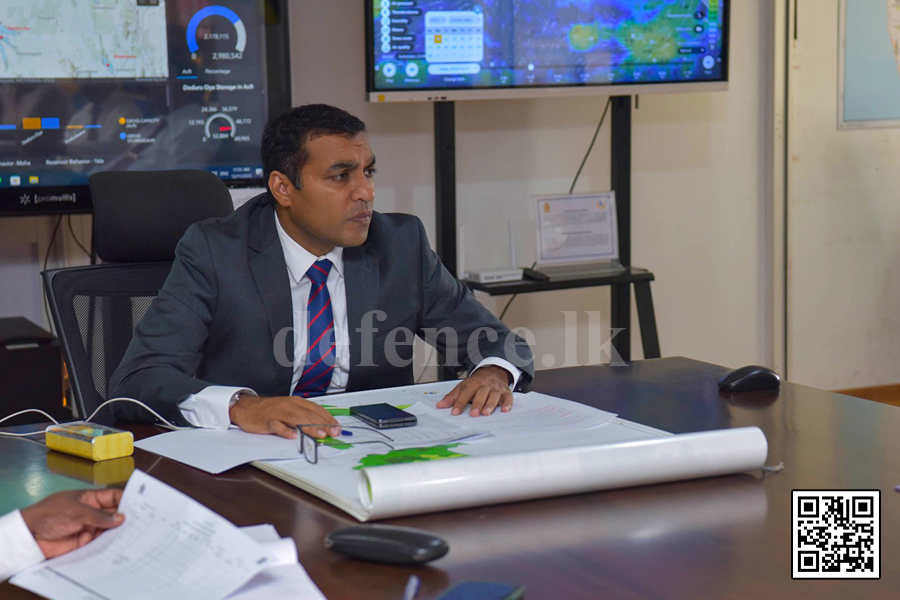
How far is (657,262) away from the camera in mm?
4254

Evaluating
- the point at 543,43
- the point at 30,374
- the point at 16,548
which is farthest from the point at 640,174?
the point at 16,548

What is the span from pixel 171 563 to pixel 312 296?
116 cm

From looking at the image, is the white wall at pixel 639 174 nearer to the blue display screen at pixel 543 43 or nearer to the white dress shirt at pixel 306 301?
the blue display screen at pixel 543 43

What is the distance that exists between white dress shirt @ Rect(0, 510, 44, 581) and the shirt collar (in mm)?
1109

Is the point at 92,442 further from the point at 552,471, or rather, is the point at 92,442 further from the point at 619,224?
the point at 619,224

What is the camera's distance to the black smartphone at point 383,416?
1.44 meters

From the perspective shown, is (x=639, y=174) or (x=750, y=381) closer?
(x=750, y=381)

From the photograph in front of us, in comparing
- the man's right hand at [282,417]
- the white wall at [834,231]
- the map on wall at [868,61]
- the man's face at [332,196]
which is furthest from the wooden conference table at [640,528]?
the map on wall at [868,61]

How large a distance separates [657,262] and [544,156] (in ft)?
2.24

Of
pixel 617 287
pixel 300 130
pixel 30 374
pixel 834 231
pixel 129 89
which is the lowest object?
pixel 30 374

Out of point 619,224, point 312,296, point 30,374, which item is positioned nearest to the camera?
point 312,296

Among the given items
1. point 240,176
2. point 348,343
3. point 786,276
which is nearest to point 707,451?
point 348,343

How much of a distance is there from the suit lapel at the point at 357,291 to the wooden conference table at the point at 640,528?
1.90 feet

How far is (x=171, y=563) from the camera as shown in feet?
3.08
